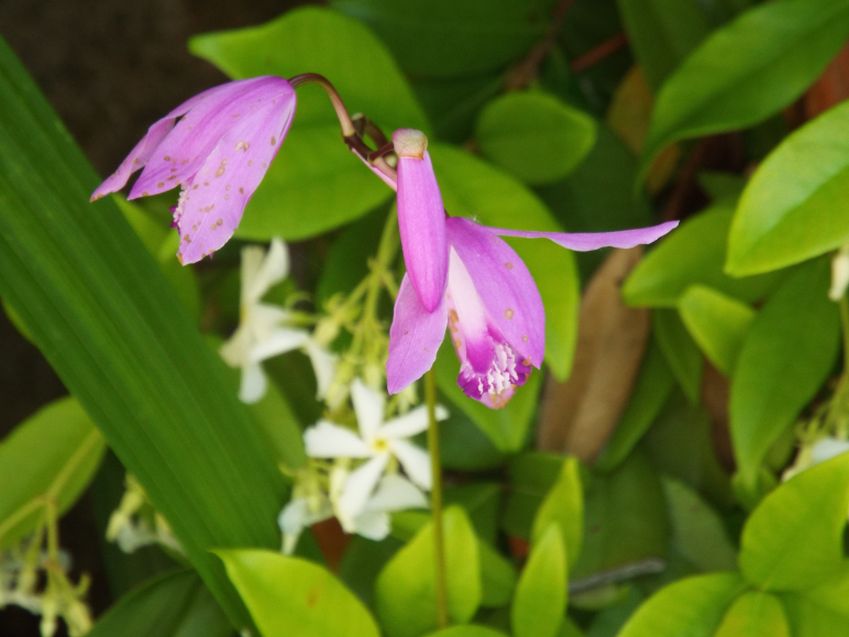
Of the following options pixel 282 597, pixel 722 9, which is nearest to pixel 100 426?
pixel 282 597

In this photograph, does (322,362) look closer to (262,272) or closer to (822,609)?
(262,272)

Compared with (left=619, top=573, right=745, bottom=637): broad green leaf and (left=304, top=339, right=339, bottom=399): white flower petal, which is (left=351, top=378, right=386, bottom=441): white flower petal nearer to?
(left=304, top=339, right=339, bottom=399): white flower petal

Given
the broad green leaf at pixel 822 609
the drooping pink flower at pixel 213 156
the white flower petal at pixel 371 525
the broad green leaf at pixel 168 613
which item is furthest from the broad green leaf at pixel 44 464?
the broad green leaf at pixel 822 609

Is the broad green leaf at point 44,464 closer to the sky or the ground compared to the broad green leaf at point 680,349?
closer to the sky

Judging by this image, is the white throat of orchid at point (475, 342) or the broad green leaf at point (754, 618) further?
the broad green leaf at point (754, 618)

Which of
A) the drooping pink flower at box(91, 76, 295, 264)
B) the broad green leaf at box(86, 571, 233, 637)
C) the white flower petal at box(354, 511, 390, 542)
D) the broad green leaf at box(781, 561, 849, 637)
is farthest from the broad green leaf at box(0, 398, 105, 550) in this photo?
the broad green leaf at box(781, 561, 849, 637)

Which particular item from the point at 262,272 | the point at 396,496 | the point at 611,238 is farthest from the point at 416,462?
the point at 611,238

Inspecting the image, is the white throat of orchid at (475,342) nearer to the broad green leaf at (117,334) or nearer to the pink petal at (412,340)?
the pink petal at (412,340)
